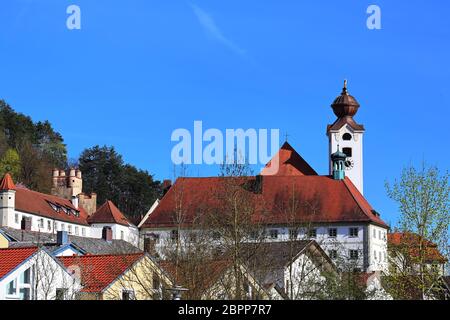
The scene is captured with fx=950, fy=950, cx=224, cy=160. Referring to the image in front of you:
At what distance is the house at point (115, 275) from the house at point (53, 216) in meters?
48.4

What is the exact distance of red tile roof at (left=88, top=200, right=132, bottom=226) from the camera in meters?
106

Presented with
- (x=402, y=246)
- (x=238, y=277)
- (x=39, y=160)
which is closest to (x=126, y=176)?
(x=39, y=160)

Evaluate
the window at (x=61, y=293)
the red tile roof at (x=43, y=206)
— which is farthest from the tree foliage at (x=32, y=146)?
the window at (x=61, y=293)

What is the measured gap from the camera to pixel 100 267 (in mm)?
38438

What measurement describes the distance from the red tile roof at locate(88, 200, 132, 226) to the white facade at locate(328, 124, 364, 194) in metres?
24.1

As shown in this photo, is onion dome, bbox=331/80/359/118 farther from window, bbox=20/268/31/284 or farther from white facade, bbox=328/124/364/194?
window, bbox=20/268/31/284

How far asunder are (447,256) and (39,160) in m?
89.3

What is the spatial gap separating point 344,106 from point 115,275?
75.7m

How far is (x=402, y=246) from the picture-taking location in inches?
1647

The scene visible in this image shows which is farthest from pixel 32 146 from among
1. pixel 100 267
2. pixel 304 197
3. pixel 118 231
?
pixel 100 267

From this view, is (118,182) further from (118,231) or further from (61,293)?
(61,293)

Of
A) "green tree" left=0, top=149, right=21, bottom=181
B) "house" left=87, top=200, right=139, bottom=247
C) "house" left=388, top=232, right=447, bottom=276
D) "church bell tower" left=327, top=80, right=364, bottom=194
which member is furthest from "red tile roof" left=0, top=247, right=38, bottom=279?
"green tree" left=0, top=149, right=21, bottom=181
